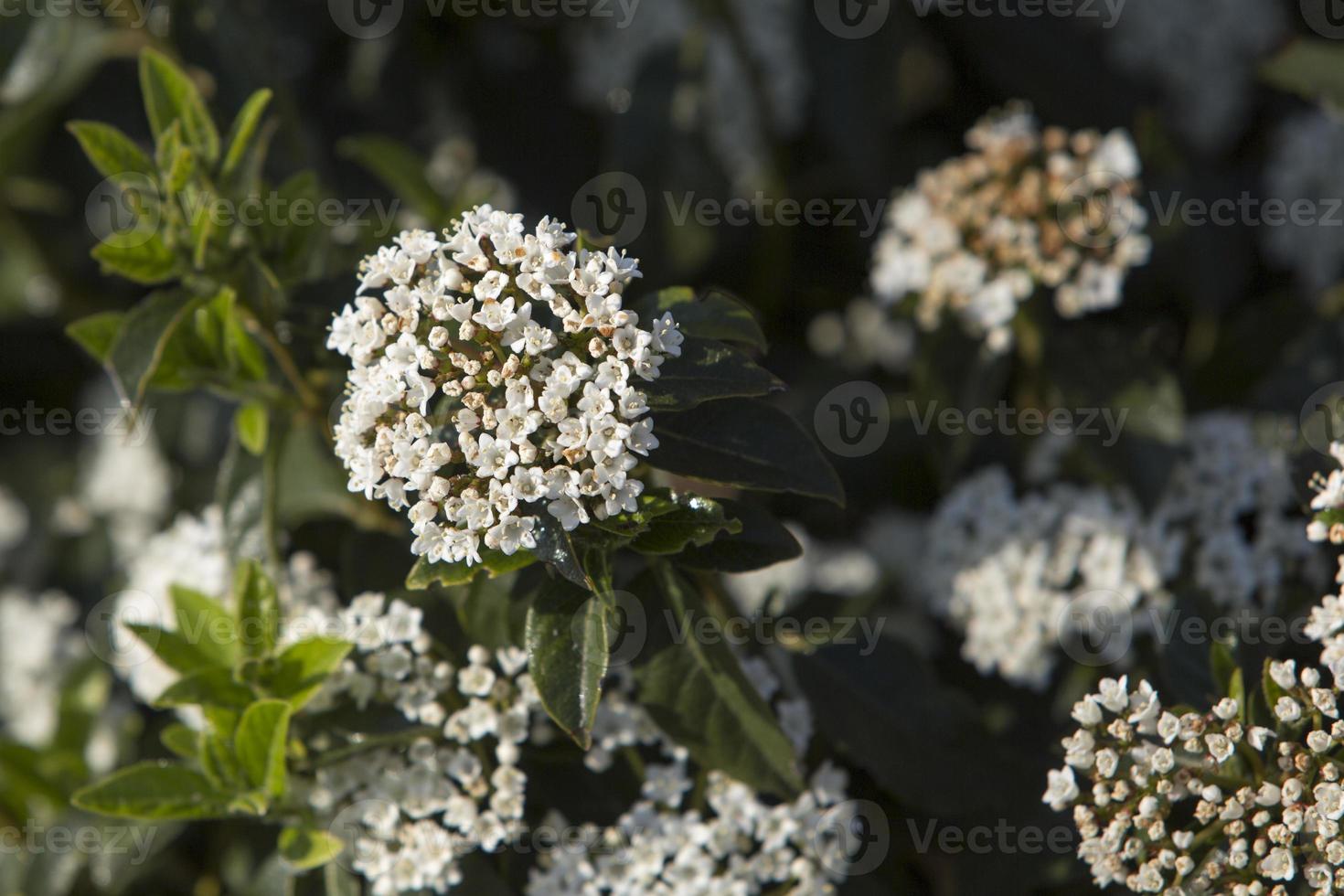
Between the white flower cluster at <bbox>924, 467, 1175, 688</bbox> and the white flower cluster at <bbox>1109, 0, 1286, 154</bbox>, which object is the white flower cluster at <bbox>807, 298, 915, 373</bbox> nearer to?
the white flower cluster at <bbox>924, 467, 1175, 688</bbox>

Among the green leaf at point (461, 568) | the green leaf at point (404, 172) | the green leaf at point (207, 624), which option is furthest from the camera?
the green leaf at point (404, 172)

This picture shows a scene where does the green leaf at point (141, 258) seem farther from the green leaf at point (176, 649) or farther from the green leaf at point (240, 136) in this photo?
the green leaf at point (176, 649)

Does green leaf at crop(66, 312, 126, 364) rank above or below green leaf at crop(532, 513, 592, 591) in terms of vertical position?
above

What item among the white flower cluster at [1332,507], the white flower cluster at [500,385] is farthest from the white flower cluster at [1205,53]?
the white flower cluster at [500,385]

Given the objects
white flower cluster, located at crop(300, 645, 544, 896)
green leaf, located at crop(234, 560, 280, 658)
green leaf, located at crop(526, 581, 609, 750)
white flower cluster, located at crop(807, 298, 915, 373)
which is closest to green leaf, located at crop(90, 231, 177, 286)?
green leaf, located at crop(234, 560, 280, 658)

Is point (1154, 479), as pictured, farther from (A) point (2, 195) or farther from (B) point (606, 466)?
(A) point (2, 195)

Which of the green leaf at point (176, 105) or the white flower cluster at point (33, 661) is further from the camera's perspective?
the white flower cluster at point (33, 661)

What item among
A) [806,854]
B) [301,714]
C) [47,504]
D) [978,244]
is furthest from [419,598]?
[47,504]
